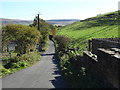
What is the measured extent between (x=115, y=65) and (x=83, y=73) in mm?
5024

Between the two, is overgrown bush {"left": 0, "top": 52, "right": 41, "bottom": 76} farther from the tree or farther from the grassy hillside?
the grassy hillside

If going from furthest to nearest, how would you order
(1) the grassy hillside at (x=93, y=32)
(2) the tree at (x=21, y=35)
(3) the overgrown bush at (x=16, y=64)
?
(1) the grassy hillside at (x=93, y=32) → (2) the tree at (x=21, y=35) → (3) the overgrown bush at (x=16, y=64)

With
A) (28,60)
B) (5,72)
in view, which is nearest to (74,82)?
(5,72)

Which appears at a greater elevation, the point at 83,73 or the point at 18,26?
the point at 18,26

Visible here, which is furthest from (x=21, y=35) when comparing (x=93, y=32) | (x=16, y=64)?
(x=93, y=32)

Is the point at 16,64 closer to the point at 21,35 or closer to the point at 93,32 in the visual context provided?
the point at 21,35

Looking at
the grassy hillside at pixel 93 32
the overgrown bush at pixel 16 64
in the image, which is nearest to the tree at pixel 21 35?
the overgrown bush at pixel 16 64

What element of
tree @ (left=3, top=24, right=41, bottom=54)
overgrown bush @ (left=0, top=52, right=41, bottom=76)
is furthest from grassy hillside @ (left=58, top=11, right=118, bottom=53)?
tree @ (left=3, top=24, right=41, bottom=54)

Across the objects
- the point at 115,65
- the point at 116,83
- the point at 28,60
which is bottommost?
the point at 28,60

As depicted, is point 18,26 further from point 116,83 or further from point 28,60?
point 116,83

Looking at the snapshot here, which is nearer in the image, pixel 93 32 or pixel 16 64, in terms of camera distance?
pixel 16 64

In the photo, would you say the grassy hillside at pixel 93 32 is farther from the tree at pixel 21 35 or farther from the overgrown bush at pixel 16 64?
the tree at pixel 21 35

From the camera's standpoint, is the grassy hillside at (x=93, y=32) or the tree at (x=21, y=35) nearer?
the tree at (x=21, y=35)

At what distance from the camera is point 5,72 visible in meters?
24.7
